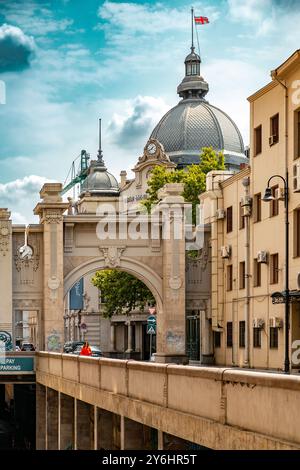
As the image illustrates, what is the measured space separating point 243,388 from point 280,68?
95.6ft

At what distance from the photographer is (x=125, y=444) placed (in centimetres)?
2641

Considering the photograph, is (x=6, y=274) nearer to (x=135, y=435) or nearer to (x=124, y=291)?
(x=124, y=291)

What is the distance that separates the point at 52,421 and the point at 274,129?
13.7 meters

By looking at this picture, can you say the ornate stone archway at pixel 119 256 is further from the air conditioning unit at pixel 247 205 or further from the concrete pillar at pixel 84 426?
the concrete pillar at pixel 84 426

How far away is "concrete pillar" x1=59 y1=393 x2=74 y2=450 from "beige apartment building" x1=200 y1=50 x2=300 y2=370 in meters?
9.85

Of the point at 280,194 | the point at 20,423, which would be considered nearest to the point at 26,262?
the point at 20,423

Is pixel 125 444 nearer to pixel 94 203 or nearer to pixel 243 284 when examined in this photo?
pixel 243 284

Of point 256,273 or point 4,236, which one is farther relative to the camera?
point 4,236

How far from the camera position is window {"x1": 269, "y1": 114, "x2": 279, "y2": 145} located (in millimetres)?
47688

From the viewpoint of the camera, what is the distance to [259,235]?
5112 centimetres

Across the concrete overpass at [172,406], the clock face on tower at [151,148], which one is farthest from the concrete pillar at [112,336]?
the concrete overpass at [172,406]

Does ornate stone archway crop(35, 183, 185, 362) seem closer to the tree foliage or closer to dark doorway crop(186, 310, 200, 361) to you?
dark doorway crop(186, 310, 200, 361)

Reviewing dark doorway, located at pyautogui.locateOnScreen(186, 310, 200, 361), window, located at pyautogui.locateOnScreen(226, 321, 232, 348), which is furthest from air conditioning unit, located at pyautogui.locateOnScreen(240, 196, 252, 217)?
dark doorway, located at pyautogui.locateOnScreen(186, 310, 200, 361)
